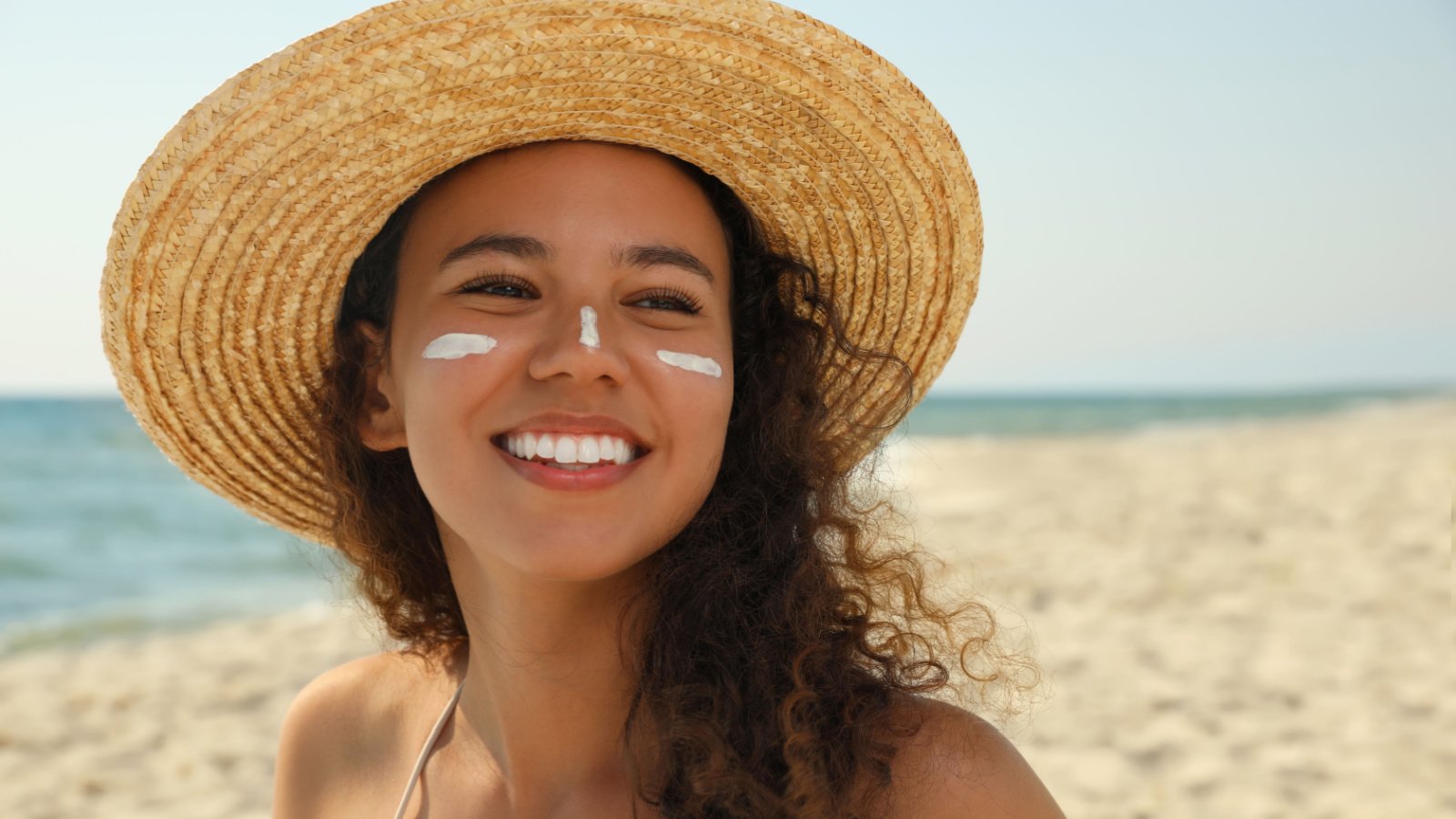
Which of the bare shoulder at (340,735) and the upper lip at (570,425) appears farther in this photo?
the bare shoulder at (340,735)

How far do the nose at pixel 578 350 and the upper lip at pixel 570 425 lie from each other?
0.06 meters

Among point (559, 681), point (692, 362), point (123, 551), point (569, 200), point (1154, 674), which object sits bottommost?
point (123, 551)

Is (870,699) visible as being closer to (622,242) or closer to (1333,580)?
(622,242)

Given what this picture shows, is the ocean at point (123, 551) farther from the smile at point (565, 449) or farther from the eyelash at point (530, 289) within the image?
the smile at point (565, 449)

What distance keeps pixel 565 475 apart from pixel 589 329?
242mm

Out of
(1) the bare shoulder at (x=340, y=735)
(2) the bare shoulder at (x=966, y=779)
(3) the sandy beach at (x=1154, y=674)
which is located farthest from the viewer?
(3) the sandy beach at (x=1154, y=674)

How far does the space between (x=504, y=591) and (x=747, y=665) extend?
1.62ft

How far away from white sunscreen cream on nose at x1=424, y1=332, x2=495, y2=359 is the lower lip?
170 millimetres

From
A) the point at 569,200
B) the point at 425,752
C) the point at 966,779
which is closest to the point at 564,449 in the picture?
the point at 569,200

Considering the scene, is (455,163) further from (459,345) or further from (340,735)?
(340,735)

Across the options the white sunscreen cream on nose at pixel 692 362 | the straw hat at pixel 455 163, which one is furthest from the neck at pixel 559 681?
the straw hat at pixel 455 163

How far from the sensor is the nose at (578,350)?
1817mm

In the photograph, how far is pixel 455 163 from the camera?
2041 millimetres

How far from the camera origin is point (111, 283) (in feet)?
7.00
